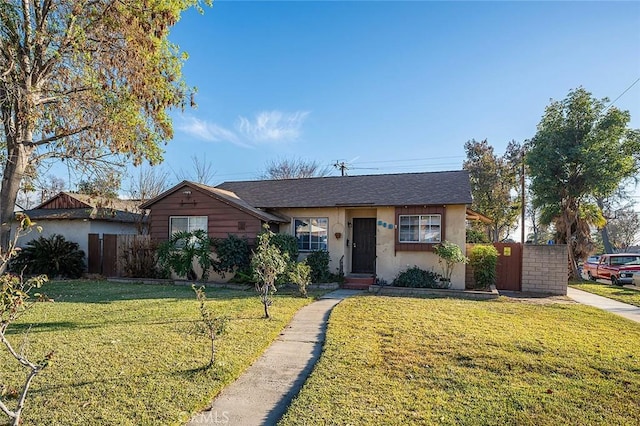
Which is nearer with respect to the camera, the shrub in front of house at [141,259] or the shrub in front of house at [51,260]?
the shrub in front of house at [141,259]

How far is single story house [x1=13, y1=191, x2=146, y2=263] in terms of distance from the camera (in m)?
16.4

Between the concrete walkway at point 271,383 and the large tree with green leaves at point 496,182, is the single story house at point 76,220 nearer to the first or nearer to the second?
the concrete walkway at point 271,383

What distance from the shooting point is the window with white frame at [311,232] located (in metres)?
13.7

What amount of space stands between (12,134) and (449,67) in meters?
14.3

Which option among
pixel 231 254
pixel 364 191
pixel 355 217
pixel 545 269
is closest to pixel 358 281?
pixel 355 217

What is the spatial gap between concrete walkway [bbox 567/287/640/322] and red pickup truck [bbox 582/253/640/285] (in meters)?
5.15

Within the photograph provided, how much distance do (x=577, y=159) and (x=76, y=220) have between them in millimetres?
24537

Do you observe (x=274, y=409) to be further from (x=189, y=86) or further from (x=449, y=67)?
(x=449, y=67)

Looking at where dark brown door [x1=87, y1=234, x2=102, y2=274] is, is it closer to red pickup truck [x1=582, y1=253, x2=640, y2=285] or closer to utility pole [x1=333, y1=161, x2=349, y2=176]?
utility pole [x1=333, y1=161, x2=349, y2=176]

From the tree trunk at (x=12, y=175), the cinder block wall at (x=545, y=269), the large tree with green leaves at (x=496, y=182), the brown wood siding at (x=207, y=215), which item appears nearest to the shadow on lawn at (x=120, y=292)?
the brown wood siding at (x=207, y=215)

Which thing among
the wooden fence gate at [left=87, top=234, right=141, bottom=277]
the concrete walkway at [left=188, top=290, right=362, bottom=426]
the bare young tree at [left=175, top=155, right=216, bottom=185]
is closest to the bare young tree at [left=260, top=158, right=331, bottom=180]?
the bare young tree at [left=175, top=155, right=216, bottom=185]

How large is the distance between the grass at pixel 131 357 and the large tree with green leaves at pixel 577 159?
16100mm

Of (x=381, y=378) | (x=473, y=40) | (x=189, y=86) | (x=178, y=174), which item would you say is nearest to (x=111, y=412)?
(x=381, y=378)

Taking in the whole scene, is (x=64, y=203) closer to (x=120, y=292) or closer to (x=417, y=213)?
(x=120, y=292)
